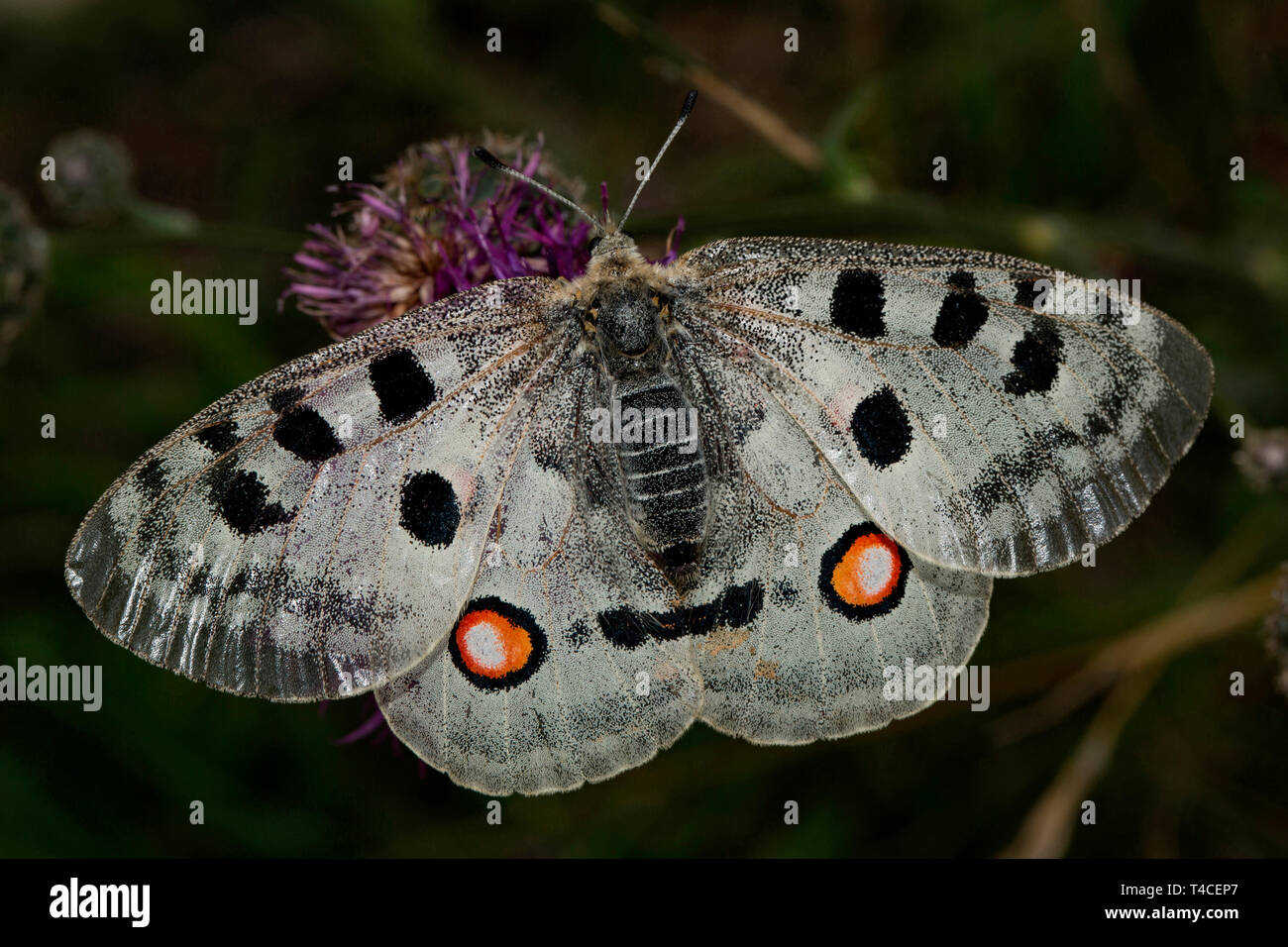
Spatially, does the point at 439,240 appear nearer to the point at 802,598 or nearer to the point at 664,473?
the point at 664,473

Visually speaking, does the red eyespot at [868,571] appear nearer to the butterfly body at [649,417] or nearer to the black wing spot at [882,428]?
the black wing spot at [882,428]

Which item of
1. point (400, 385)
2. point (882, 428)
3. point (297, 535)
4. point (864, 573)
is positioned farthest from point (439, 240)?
point (864, 573)

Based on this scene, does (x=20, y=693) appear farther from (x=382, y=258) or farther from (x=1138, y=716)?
(x=1138, y=716)

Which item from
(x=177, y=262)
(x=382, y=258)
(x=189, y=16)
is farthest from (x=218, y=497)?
(x=189, y=16)

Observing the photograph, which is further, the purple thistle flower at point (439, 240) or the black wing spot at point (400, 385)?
the purple thistle flower at point (439, 240)

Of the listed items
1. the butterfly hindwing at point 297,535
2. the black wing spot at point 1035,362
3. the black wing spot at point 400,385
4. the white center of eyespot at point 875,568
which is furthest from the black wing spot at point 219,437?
the black wing spot at point 1035,362

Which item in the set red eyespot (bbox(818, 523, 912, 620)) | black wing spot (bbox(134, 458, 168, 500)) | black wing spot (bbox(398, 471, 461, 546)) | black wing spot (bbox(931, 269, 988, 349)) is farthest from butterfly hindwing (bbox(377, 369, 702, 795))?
black wing spot (bbox(931, 269, 988, 349))

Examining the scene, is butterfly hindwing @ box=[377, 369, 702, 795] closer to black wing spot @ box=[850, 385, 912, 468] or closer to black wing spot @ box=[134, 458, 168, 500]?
black wing spot @ box=[850, 385, 912, 468]
